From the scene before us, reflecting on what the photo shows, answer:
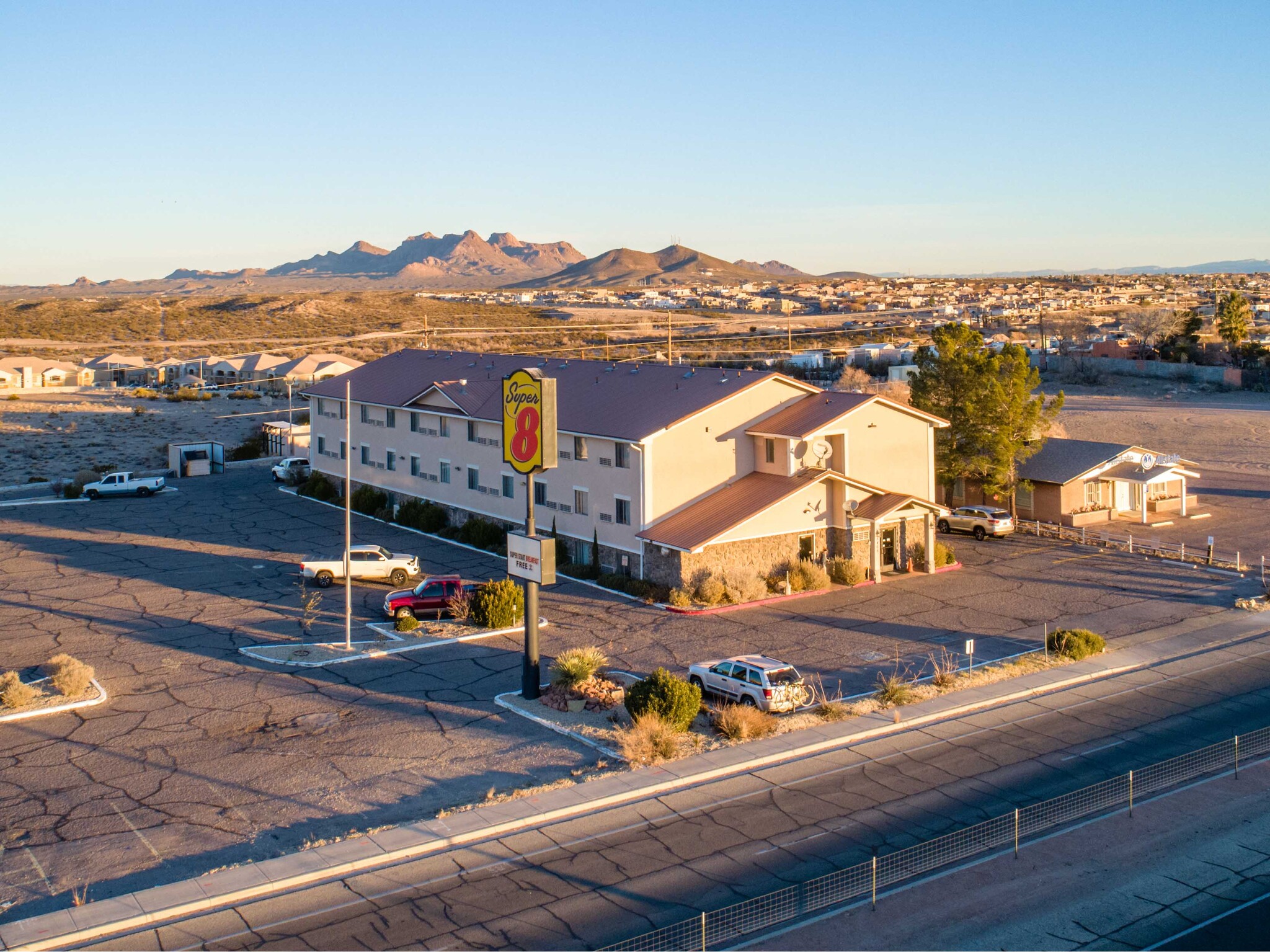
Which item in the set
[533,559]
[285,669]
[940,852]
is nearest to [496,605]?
[533,559]

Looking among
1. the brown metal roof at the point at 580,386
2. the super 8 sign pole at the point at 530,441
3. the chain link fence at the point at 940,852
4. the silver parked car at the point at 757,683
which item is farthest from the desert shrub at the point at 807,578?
the chain link fence at the point at 940,852

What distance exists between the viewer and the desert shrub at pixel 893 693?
25.6 meters

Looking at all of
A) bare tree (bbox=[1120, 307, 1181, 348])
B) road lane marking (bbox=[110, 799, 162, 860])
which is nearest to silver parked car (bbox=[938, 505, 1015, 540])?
road lane marking (bbox=[110, 799, 162, 860])

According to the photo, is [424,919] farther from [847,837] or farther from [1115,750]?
[1115,750]

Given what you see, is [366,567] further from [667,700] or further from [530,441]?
[667,700]

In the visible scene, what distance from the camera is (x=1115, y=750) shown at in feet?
74.2

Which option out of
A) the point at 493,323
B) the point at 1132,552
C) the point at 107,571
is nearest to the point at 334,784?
the point at 107,571

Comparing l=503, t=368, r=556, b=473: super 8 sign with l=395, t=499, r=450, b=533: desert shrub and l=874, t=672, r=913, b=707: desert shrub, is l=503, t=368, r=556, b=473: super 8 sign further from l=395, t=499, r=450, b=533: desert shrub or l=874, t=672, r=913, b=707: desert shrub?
l=395, t=499, r=450, b=533: desert shrub

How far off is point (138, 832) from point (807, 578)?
Answer: 23832mm

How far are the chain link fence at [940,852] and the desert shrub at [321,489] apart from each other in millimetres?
43685

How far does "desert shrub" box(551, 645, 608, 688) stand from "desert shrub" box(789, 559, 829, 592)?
Result: 11895 millimetres

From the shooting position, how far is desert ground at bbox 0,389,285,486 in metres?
69.9

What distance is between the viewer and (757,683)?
82.6ft

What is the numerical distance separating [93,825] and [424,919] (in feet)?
24.8
